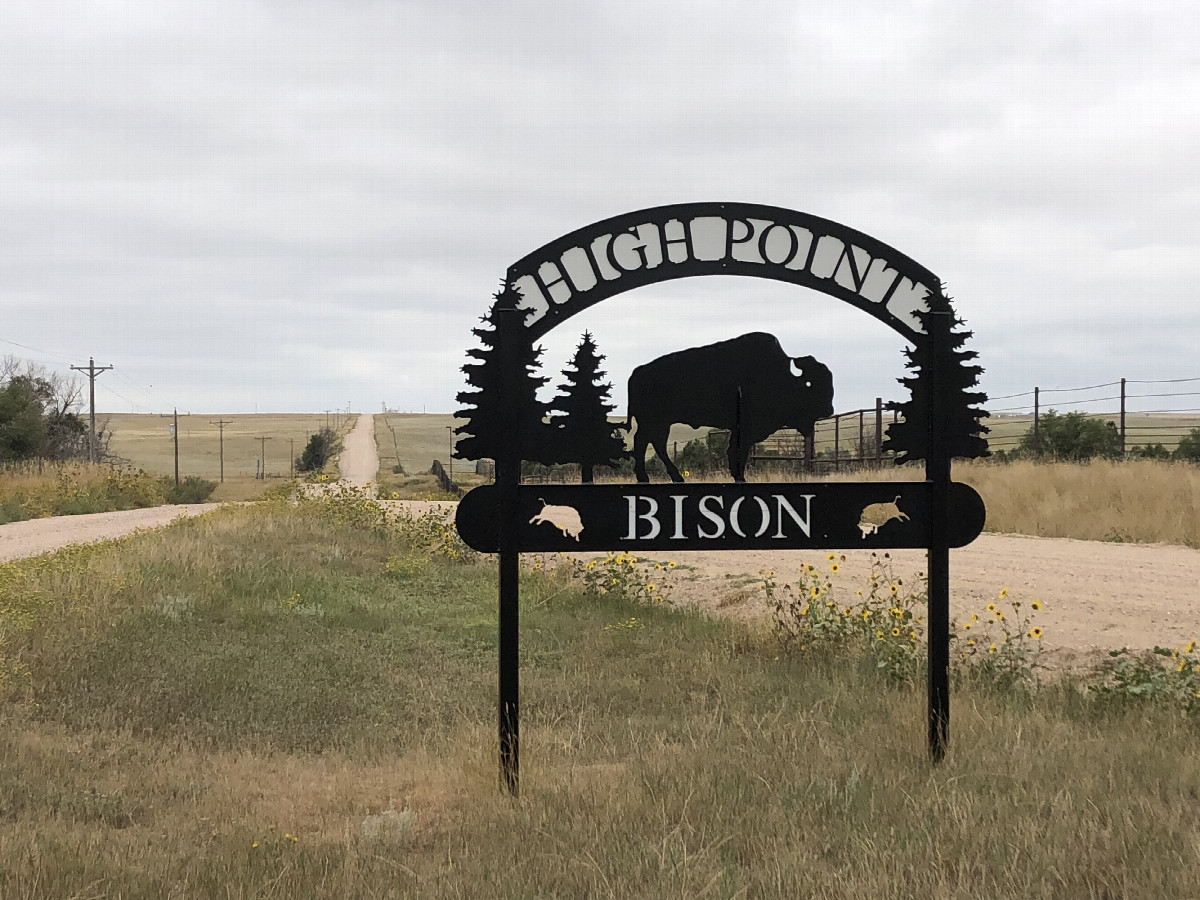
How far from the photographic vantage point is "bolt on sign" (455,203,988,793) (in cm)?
429

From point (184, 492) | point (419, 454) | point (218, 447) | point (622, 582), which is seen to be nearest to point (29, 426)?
point (184, 492)

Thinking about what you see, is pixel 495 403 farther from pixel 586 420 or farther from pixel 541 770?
pixel 541 770

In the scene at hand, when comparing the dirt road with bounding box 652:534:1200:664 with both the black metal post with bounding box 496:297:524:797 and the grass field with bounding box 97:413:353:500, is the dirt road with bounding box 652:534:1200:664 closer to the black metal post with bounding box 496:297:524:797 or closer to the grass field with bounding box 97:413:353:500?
the black metal post with bounding box 496:297:524:797

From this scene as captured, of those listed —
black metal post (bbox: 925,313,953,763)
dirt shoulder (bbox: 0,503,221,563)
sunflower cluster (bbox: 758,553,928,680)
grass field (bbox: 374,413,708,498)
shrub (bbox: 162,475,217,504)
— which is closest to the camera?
black metal post (bbox: 925,313,953,763)

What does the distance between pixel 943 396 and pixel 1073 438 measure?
20072 millimetres

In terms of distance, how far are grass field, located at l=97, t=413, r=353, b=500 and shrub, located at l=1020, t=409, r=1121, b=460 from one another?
32.8 meters

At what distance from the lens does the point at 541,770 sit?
4.24m

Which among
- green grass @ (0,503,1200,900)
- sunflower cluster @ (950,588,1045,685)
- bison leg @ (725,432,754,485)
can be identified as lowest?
green grass @ (0,503,1200,900)

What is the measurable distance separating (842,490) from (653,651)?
118 inches

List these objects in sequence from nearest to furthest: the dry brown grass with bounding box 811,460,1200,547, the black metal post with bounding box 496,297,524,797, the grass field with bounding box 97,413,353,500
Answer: the black metal post with bounding box 496,297,524,797 < the dry brown grass with bounding box 811,460,1200,547 < the grass field with bounding box 97,413,353,500

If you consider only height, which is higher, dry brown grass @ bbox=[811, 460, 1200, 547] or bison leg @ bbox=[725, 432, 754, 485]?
bison leg @ bbox=[725, 432, 754, 485]

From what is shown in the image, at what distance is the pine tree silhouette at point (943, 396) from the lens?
4.66 meters

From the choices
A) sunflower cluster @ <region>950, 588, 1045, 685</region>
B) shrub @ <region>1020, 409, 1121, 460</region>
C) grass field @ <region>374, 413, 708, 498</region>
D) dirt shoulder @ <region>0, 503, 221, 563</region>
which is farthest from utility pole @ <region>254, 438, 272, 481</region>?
sunflower cluster @ <region>950, 588, 1045, 685</region>

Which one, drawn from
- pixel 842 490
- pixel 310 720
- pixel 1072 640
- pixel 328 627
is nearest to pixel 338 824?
pixel 310 720
